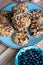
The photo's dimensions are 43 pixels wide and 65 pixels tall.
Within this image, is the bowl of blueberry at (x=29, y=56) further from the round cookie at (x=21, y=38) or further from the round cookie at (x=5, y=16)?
the round cookie at (x=5, y=16)

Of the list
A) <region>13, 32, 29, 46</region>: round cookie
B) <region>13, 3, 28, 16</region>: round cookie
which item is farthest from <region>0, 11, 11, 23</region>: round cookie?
<region>13, 32, 29, 46</region>: round cookie

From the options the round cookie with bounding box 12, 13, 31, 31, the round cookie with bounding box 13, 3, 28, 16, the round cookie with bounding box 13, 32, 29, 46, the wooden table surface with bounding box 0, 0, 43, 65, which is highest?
the round cookie with bounding box 13, 3, 28, 16

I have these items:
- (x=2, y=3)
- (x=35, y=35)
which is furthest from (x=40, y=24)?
(x=2, y=3)

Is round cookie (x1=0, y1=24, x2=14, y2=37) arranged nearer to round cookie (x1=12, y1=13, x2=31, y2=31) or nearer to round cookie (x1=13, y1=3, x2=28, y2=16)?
round cookie (x1=12, y1=13, x2=31, y2=31)

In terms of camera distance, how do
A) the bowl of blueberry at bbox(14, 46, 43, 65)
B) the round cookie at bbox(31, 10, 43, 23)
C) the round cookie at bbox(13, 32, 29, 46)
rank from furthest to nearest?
the round cookie at bbox(31, 10, 43, 23), the round cookie at bbox(13, 32, 29, 46), the bowl of blueberry at bbox(14, 46, 43, 65)

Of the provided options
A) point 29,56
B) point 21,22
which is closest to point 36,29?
point 21,22

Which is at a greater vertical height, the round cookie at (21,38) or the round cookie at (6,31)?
the round cookie at (6,31)

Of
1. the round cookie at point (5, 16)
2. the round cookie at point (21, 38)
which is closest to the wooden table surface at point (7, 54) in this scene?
the round cookie at point (21, 38)
